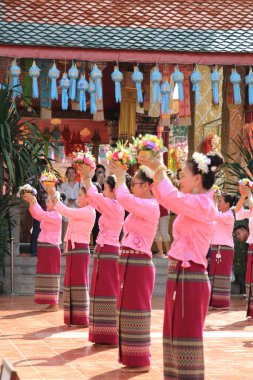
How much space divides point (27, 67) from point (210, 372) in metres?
8.92

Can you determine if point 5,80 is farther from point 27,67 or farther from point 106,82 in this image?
point 106,82

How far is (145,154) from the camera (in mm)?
7551

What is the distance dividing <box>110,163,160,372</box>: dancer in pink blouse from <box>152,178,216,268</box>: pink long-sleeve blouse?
133 cm

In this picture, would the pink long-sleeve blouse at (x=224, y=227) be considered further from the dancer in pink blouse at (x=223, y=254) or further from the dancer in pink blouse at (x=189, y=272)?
the dancer in pink blouse at (x=189, y=272)

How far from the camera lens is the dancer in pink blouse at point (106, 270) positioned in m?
10.1

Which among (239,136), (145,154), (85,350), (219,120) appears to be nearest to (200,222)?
(145,154)

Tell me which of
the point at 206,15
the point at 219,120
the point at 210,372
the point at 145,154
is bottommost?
the point at 210,372

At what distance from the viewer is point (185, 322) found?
732 cm

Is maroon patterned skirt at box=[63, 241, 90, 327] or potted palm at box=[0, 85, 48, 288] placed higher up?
potted palm at box=[0, 85, 48, 288]

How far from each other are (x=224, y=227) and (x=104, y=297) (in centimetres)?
415

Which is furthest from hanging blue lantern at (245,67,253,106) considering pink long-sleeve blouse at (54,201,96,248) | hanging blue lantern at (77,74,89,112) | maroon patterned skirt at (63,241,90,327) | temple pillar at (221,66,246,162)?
maroon patterned skirt at (63,241,90,327)

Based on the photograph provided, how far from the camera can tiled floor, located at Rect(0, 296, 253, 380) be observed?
873 cm

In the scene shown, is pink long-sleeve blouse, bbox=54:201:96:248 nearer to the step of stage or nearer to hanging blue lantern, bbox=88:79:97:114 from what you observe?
the step of stage

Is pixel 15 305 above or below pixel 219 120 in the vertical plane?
below
